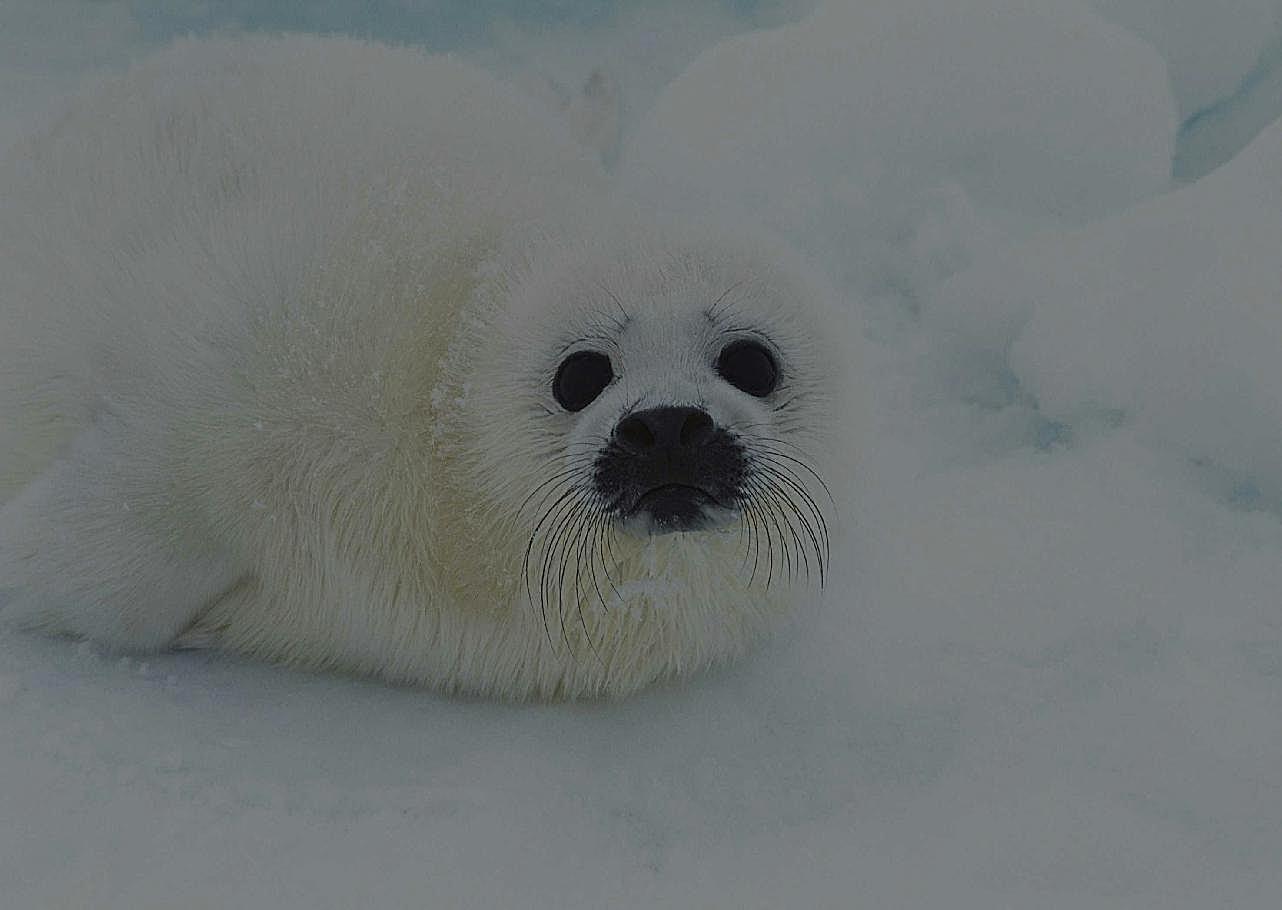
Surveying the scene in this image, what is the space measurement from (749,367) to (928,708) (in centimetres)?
75

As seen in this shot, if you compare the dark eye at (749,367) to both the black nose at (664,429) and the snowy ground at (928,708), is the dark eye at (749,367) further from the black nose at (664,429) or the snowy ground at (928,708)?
the snowy ground at (928,708)

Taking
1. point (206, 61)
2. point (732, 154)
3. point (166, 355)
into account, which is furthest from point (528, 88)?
point (166, 355)

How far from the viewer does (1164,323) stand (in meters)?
3.59

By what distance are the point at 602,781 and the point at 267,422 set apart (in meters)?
0.91

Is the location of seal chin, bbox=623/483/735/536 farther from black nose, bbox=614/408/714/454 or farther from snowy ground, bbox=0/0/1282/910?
snowy ground, bbox=0/0/1282/910

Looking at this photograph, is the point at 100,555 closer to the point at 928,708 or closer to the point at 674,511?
the point at 674,511

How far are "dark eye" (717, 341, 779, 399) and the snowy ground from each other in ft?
1.42

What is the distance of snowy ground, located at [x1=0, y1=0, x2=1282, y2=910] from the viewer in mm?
1893

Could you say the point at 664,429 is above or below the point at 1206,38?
below

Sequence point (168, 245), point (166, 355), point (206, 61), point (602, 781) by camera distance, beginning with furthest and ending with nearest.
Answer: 1. point (206, 61)
2. point (168, 245)
3. point (166, 355)
4. point (602, 781)

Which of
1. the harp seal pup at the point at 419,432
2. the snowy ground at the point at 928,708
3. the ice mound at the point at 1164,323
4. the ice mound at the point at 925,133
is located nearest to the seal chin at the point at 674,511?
the harp seal pup at the point at 419,432

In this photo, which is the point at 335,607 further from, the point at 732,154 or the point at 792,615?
the point at 732,154

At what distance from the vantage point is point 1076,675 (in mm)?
2504

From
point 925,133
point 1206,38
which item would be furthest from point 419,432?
point 1206,38
